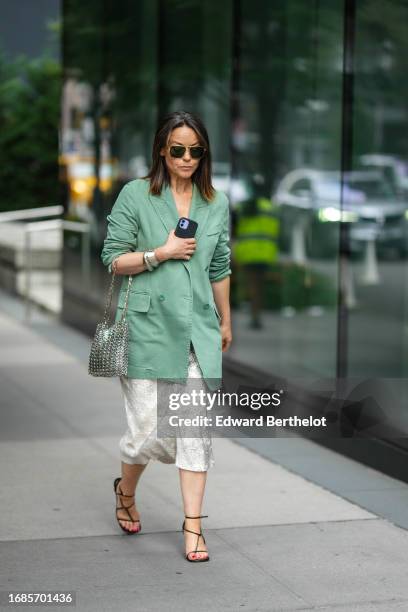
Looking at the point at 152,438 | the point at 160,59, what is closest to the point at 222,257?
the point at 152,438

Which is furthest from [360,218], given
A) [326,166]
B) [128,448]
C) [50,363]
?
[128,448]

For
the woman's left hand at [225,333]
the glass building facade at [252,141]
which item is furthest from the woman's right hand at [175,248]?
the glass building facade at [252,141]

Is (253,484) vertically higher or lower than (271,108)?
lower

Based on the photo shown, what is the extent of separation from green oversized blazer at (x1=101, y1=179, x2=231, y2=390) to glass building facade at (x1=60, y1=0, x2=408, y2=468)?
223 inches

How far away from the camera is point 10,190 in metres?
30.4

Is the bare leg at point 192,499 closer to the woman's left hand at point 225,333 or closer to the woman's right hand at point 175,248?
the woman's left hand at point 225,333

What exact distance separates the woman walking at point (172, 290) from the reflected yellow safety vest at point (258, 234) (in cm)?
666

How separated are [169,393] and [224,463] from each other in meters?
1.99

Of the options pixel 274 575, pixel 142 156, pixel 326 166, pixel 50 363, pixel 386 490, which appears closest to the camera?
pixel 274 575

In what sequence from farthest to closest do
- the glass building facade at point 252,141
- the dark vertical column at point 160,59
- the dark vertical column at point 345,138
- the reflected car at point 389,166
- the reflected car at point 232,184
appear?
the reflected car at point 389,166 → the glass building facade at point 252,141 → the dark vertical column at point 160,59 → the reflected car at point 232,184 → the dark vertical column at point 345,138

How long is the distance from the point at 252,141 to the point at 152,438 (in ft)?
26.3

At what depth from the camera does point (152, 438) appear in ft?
16.7

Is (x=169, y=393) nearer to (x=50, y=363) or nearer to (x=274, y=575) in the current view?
(x=274, y=575)

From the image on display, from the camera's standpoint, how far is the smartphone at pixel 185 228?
16.3 feet
